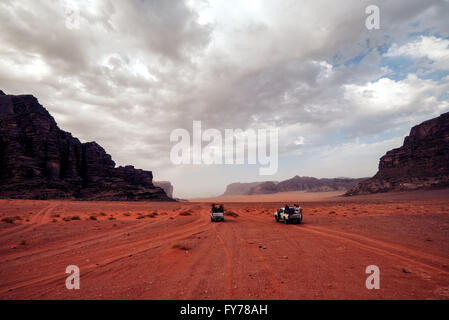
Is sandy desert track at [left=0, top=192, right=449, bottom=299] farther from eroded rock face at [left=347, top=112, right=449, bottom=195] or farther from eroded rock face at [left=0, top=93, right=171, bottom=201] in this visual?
eroded rock face at [left=347, top=112, right=449, bottom=195]

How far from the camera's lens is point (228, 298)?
512 centimetres

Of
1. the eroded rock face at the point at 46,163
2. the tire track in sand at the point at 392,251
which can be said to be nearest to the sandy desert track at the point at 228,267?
the tire track in sand at the point at 392,251

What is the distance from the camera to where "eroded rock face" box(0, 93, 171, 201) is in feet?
197

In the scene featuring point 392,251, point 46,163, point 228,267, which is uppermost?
point 46,163

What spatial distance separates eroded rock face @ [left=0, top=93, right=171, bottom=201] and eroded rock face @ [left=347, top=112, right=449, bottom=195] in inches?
3492

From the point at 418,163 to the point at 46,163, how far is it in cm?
13681

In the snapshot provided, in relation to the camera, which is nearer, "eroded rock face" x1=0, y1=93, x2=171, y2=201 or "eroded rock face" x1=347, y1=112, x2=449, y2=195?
"eroded rock face" x1=0, y1=93, x2=171, y2=201

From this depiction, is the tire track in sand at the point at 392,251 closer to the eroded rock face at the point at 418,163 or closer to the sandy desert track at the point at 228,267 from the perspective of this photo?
the sandy desert track at the point at 228,267

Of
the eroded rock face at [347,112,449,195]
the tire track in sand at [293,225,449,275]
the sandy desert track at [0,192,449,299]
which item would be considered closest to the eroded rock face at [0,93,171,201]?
the sandy desert track at [0,192,449,299]

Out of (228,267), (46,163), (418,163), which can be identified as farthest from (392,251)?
(418,163)

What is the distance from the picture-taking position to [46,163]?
234 ft

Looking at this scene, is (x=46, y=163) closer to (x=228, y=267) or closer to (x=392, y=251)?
(x=228, y=267)

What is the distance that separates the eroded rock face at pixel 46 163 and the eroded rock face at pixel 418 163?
8869 centimetres
